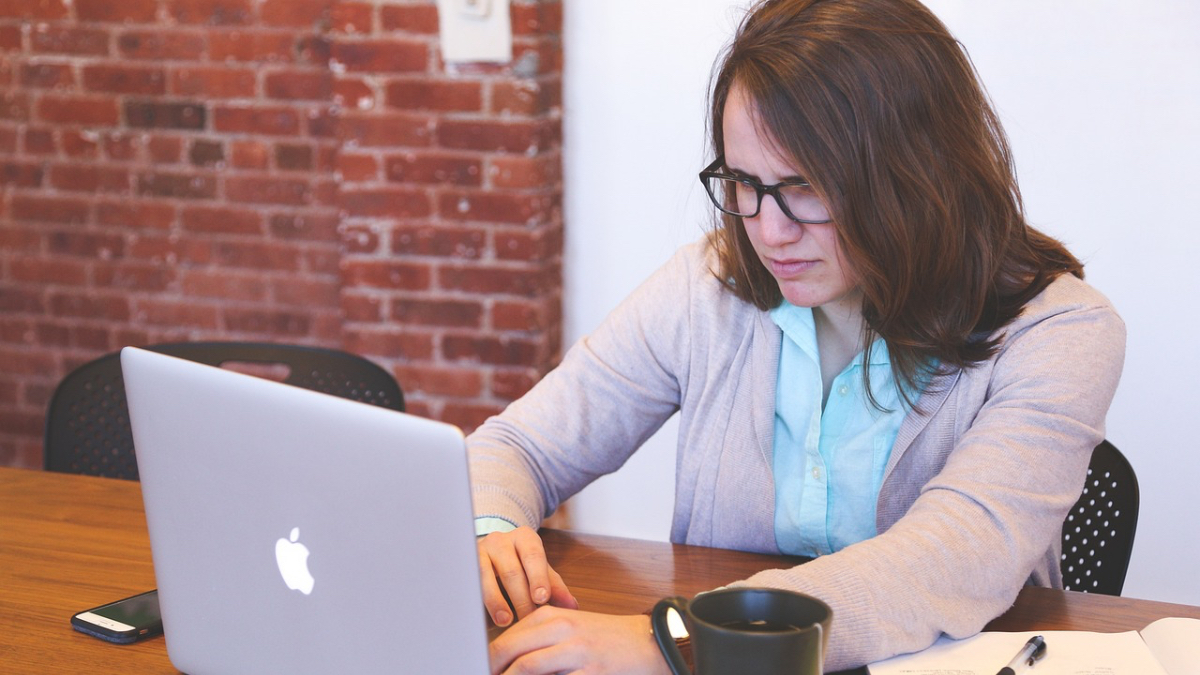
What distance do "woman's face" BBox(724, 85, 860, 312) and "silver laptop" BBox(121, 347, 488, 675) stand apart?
591 mm

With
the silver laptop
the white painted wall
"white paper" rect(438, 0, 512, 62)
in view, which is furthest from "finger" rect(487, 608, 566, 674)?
"white paper" rect(438, 0, 512, 62)

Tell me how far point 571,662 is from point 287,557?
26 cm

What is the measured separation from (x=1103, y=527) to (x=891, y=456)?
0.97ft

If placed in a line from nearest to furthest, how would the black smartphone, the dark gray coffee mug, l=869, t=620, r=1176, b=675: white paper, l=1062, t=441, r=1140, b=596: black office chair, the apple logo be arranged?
1. the dark gray coffee mug
2. the apple logo
3. l=869, t=620, r=1176, b=675: white paper
4. the black smartphone
5. l=1062, t=441, r=1140, b=596: black office chair

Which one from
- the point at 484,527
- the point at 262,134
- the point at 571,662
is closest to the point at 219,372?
the point at 571,662

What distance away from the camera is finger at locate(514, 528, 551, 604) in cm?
118

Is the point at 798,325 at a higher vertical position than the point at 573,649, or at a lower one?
higher

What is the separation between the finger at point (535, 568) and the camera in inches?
46.3

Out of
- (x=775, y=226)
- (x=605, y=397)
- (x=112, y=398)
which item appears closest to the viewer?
(x=775, y=226)

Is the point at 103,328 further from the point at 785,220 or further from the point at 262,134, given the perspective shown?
the point at 785,220

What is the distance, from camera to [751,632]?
833 mm

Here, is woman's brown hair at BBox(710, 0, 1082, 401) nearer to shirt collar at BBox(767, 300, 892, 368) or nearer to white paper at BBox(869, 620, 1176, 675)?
shirt collar at BBox(767, 300, 892, 368)

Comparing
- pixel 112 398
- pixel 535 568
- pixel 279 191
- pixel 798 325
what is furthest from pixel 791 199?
pixel 279 191

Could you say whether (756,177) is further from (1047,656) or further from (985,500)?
(1047,656)
